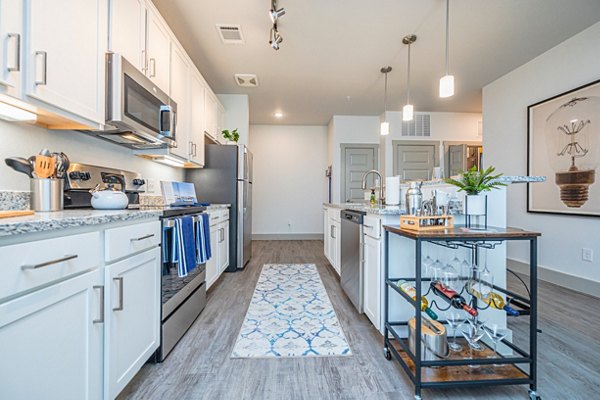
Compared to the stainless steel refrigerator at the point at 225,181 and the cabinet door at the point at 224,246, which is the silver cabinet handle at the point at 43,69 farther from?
the stainless steel refrigerator at the point at 225,181

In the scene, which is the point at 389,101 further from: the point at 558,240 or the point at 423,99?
the point at 558,240

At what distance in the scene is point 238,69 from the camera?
11.9ft

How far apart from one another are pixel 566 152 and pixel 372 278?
2903 mm

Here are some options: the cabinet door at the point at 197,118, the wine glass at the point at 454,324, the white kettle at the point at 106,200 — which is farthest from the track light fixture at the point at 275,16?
the wine glass at the point at 454,324

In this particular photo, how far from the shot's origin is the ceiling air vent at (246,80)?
3.81 meters

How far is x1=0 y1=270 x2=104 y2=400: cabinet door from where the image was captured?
719 millimetres

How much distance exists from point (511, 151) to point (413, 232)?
3.55 metres

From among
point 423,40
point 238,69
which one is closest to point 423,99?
point 423,40

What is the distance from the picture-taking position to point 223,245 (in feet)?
10.7

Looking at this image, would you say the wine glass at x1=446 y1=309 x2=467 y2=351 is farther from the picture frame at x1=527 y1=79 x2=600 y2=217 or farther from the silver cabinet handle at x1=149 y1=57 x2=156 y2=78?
the silver cabinet handle at x1=149 y1=57 x2=156 y2=78

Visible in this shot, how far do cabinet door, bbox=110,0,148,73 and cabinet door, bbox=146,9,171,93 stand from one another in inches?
3.3

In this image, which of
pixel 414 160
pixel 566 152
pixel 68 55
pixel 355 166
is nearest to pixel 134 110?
pixel 68 55

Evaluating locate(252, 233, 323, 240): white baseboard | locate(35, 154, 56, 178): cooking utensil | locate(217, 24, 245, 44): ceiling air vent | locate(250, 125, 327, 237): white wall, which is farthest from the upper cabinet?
locate(252, 233, 323, 240): white baseboard

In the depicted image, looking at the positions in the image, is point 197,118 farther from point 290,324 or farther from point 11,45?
point 290,324
